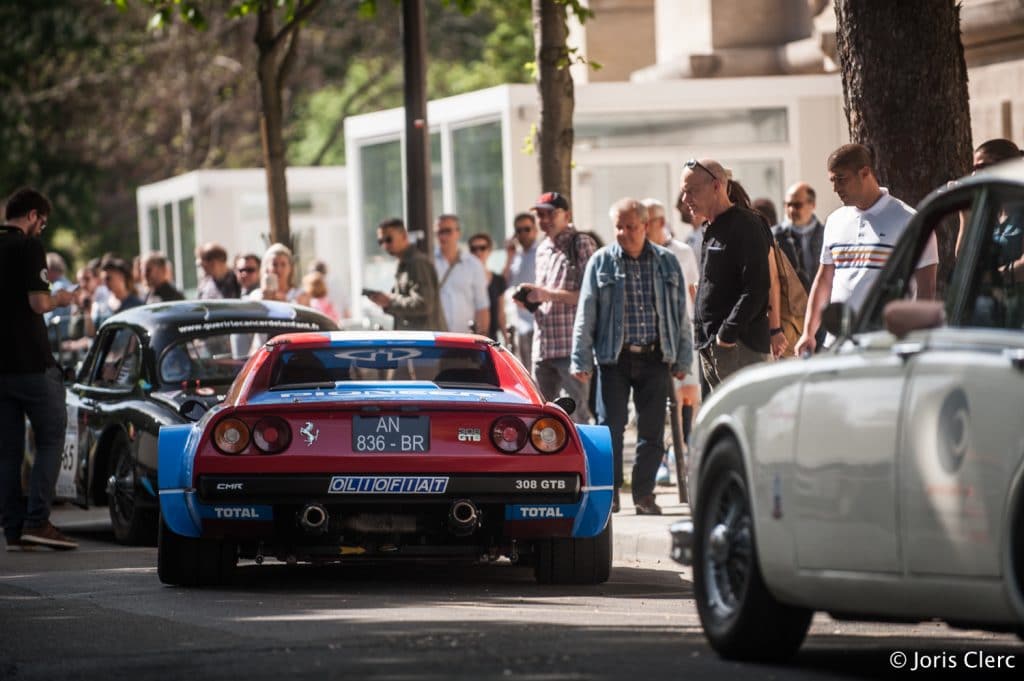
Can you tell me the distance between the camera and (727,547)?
7715 mm

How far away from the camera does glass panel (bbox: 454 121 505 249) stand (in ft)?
86.0

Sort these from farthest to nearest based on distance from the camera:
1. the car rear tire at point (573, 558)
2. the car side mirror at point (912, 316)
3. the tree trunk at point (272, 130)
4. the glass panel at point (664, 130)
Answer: the glass panel at point (664, 130)
the tree trunk at point (272, 130)
the car rear tire at point (573, 558)
the car side mirror at point (912, 316)

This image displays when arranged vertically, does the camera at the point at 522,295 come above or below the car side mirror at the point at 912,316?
above

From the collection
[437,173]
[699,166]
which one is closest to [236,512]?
[699,166]

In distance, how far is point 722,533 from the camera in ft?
25.4

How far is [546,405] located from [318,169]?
2774cm

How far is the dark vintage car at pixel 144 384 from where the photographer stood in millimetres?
13469

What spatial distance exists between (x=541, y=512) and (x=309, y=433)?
1.09 metres

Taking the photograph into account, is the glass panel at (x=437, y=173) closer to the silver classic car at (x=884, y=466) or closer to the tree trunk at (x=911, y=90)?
the tree trunk at (x=911, y=90)

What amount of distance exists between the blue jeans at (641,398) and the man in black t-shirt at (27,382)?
10.6 ft

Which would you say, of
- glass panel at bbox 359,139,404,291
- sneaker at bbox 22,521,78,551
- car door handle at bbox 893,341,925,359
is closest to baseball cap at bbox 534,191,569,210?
sneaker at bbox 22,521,78,551

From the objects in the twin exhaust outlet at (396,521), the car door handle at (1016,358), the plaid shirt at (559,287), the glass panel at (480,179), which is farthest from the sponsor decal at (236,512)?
the glass panel at (480,179)

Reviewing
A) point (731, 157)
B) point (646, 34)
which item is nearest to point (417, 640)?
point (731, 157)

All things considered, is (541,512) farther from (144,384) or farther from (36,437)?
(36,437)
